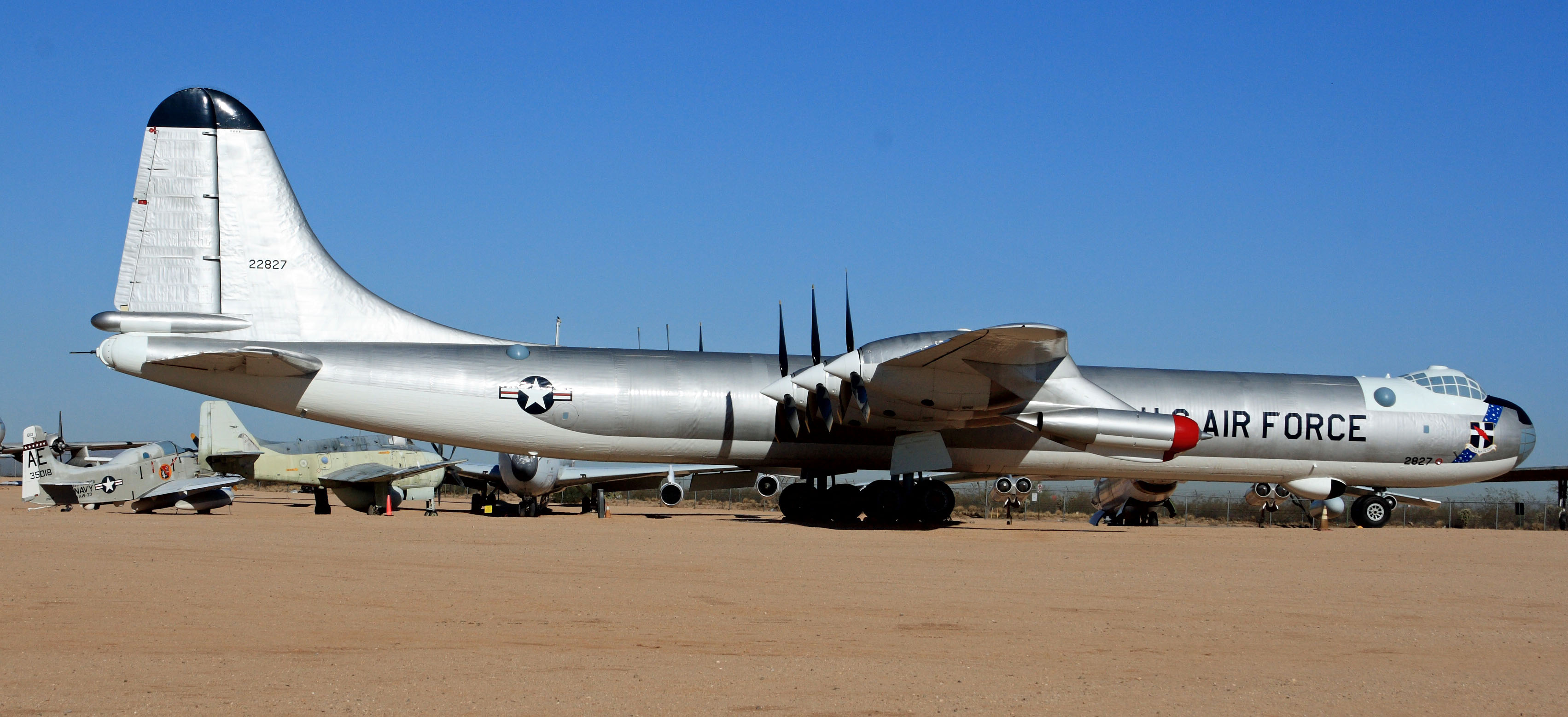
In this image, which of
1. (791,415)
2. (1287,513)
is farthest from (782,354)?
(1287,513)

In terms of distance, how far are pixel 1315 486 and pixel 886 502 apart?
902 centimetres

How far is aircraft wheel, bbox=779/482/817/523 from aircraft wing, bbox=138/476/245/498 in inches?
516

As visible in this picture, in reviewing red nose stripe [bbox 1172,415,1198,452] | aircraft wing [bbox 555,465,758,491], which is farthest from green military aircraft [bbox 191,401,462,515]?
red nose stripe [bbox 1172,415,1198,452]

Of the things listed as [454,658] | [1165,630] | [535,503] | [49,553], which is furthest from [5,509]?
[1165,630]

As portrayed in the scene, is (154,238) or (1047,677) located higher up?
(154,238)

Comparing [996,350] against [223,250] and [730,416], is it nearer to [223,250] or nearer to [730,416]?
[730,416]

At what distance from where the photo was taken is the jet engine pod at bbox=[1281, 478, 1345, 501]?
21500 millimetres

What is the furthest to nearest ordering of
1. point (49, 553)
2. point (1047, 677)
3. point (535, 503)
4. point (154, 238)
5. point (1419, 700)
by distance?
point (535, 503)
point (154, 238)
point (49, 553)
point (1047, 677)
point (1419, 700)

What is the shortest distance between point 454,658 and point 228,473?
2907cm

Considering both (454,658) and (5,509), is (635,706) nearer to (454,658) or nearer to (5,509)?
(454,658)

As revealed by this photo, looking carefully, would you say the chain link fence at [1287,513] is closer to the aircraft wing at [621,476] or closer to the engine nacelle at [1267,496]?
the engine nacelle at [1267,496]

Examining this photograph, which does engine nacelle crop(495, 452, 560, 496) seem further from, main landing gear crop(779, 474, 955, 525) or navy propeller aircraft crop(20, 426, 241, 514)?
main landing gear crop(779, 474, 955, 525)

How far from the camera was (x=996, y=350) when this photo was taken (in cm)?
1661

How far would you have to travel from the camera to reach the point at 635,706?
511 centimetres
